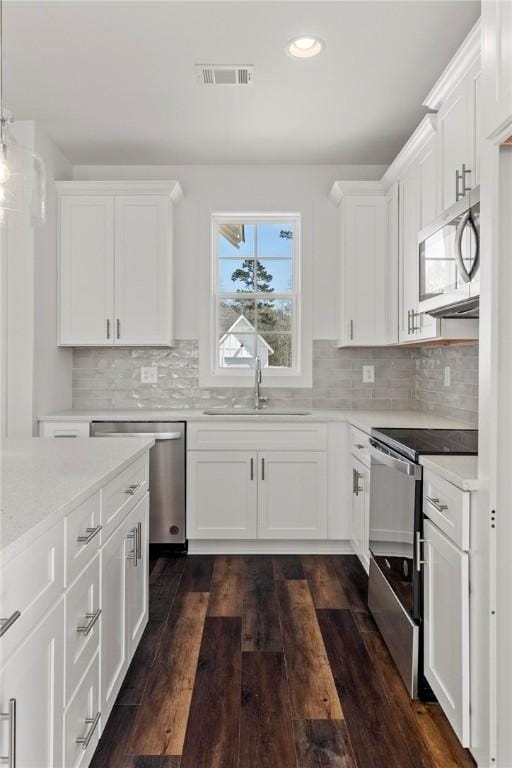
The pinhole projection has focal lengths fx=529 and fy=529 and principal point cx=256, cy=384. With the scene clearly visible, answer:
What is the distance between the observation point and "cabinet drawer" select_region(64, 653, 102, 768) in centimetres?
134

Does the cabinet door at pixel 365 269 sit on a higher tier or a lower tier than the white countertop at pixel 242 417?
higher

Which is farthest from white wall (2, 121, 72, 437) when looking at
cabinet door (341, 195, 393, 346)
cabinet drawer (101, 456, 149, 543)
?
cabinet door (341, 195, 393, 346)

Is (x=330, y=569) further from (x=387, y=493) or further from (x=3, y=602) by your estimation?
(x=3, y=602)

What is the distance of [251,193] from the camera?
4008mm

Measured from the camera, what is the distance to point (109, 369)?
4.04 meters

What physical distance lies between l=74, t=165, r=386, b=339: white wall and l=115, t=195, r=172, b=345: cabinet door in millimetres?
310

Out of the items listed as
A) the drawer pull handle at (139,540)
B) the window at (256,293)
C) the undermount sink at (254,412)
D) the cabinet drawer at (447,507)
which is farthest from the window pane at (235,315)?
the cabinet drawer at (447,507)

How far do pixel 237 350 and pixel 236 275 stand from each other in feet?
1.92

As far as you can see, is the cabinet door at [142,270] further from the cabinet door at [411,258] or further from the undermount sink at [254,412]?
the cabinet door at [411,258]

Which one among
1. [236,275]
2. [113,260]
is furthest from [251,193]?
[113,260]

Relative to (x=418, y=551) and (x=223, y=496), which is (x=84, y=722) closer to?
(x=418, y=551)

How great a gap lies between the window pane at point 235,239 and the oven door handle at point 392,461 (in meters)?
2.05

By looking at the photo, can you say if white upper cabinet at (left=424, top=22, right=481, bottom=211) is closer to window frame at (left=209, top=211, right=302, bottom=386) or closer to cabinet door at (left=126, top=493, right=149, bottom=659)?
window frame at (left=209, top=211, right=302, bottom=386)

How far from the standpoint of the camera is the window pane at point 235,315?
4117mm
